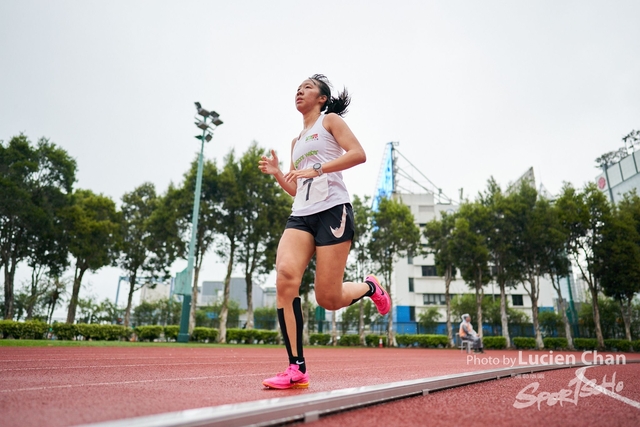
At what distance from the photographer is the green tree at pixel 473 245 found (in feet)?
84.5

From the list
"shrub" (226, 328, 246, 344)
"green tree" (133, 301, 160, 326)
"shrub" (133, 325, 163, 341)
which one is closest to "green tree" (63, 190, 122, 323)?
"shrub" (133, 325, 163, 341)

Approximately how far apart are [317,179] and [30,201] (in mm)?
25799

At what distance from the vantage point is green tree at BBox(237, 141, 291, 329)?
22906 millimetres

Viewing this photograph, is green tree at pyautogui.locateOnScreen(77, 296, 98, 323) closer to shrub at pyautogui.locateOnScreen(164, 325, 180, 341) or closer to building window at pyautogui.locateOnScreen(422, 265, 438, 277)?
shrub at pyautogui.locateOnScreen(164, 325, 180, 341)

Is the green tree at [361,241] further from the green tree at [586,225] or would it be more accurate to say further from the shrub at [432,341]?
the green tree at [586,225]

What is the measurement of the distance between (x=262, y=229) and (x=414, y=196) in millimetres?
31994

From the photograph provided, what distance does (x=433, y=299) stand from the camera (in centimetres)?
4694

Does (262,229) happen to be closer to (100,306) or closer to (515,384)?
(515,384)

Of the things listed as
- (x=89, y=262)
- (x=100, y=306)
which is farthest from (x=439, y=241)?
(x=100, y=306)

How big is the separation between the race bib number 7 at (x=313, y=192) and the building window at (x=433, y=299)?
151 feet

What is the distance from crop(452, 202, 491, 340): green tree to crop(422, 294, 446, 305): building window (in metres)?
20.1

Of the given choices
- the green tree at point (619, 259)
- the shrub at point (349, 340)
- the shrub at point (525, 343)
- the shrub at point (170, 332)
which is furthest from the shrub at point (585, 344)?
the shrub at point (170, 332)

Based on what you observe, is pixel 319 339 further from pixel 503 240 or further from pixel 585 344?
pixel 585 344

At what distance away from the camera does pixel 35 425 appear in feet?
5.31
